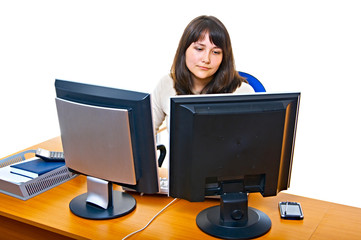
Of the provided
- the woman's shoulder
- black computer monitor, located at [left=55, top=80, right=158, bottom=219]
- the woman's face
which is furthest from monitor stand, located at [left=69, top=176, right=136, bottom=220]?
the woman's shoulder

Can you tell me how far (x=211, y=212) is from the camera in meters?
1.58

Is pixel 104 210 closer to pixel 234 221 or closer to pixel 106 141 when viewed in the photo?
pixel 106 141

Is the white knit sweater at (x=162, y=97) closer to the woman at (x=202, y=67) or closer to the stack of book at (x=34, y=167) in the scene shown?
the woman at (x=202, y=67)

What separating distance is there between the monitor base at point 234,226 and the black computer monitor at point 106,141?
233 mm

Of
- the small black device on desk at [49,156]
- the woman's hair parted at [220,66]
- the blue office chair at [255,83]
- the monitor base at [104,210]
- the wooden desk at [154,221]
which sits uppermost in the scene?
the woman's hair parted at [220,66]

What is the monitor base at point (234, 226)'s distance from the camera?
144 cm

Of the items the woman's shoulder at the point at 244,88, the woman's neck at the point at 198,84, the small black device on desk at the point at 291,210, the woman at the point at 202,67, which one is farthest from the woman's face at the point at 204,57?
the small black device on desk at the point at 291,210

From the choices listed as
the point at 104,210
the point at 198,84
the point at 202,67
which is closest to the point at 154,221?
the point at 104,210

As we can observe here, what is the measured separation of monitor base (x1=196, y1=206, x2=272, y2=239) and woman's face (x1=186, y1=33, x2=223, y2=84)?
821 millimetres

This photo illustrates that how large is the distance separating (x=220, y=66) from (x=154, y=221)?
1040mm

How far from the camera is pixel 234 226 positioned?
1.49 m

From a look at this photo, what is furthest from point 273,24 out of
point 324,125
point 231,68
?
point 231,68

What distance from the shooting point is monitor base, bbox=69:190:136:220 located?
5.13ft

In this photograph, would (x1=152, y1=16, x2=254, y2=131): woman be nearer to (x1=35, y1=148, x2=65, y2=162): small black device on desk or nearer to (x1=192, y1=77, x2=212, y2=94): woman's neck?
(x1=192, y1=77, x2=212, y2=94): woman's neck
